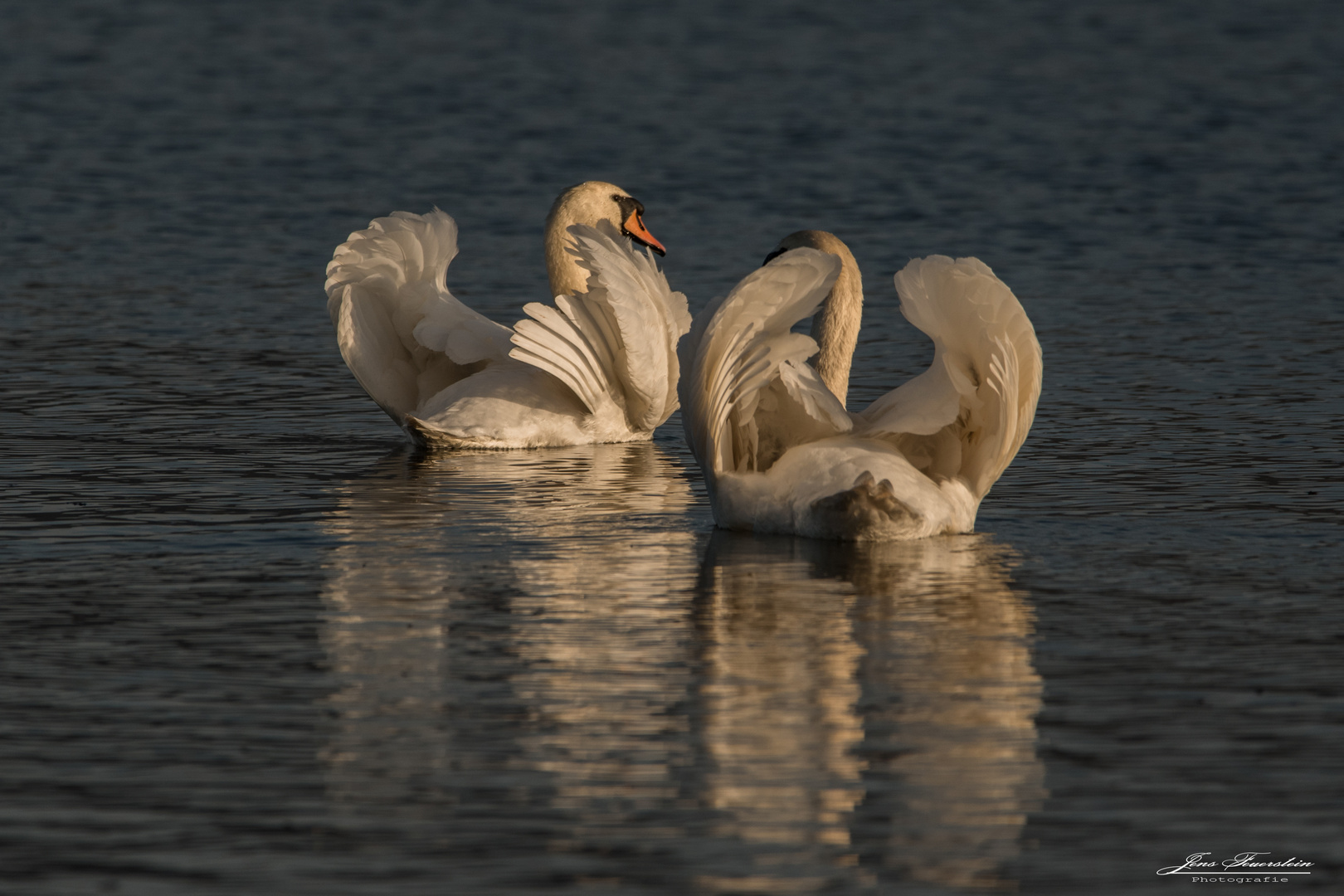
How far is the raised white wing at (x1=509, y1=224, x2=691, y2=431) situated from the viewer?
1026 centimetres

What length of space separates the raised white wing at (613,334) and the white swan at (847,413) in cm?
159

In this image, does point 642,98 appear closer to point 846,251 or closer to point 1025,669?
point 846,251

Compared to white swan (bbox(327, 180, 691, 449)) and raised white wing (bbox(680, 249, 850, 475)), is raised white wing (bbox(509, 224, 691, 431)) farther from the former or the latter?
raised white wing (bbox(680, 249, 850, 475))

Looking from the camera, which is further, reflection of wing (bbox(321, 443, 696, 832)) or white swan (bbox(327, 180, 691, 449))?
white swan (bbox(327, 180, 691, 449))

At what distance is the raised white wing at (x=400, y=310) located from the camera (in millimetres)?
11219

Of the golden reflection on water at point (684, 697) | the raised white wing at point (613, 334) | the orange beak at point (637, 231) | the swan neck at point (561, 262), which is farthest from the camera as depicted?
the orange beak at point (637, 231)

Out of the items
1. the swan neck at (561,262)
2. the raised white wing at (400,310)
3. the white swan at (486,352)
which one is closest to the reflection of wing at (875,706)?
the white swan at (486,352)

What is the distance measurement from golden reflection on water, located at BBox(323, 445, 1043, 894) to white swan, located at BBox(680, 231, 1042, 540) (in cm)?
20

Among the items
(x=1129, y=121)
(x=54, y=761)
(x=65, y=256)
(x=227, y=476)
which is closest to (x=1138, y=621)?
(x=54, y=761)

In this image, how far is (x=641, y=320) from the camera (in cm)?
1059

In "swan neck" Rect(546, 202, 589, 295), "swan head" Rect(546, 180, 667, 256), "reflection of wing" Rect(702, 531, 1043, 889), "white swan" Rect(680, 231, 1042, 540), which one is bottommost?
"reflection of wing" Rect(702, 531, 1043, 889)

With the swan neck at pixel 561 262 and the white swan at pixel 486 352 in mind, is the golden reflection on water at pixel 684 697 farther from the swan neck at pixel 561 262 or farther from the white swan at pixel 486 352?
the swan neck at pixel 561 262

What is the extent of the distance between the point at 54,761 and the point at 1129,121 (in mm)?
21200

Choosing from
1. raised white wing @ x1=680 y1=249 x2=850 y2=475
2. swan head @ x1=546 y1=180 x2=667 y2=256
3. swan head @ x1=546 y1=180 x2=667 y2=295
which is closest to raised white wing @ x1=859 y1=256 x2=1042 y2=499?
raised white wing @ x1=680 y1=249 x2=850 y2=475
